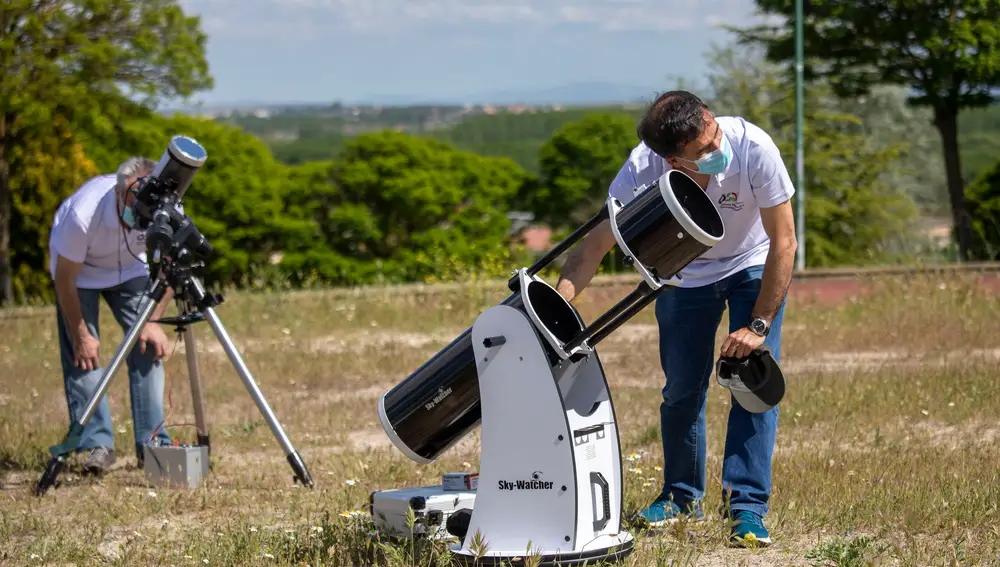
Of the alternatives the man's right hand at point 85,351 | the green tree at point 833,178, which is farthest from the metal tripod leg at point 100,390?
the green tree at point 833,178

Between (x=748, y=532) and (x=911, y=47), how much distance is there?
1063 inches

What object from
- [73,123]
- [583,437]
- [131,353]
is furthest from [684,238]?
[73,123]

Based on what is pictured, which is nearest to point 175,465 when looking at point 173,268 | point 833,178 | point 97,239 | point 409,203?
point 173,268

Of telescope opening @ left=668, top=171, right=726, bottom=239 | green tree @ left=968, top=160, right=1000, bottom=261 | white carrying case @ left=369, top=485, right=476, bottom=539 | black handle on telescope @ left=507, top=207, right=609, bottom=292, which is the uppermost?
telescope opening @ left=668, top=171, right=726, bottom=239

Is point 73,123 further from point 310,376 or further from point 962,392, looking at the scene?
point 962,392

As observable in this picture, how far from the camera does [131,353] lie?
7.49 metres

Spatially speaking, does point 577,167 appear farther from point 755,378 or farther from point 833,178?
point 755,378

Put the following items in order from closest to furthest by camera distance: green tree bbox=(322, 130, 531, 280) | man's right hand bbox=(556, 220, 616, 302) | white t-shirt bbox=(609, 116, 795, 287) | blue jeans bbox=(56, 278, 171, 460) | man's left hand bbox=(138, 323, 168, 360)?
white t-shirt bbox=(609, 116, 795, 287), man's right hand bbox=(556, 220, 616, 302), man's left hand bbox=(138, 323, 168, 360), blue jeans bbox=(56, 278, 171, 460), green tree bbox=(322, 130, 531, 280)

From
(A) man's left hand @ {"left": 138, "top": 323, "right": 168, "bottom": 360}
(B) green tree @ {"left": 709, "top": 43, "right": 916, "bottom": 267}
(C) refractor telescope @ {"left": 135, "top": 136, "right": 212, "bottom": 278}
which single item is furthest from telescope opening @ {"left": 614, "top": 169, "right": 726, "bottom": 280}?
(B) green tree @ {"left": 709, "top": 43, "right": 916, "bottom": 267}

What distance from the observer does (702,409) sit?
557cm

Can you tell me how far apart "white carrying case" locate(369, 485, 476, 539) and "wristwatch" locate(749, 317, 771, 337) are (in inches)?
51.0

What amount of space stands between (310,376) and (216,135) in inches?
1635

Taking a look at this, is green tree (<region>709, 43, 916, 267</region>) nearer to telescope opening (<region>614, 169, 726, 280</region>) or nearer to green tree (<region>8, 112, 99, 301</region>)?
green tree (<region>8, 112, 99, 301</region>)

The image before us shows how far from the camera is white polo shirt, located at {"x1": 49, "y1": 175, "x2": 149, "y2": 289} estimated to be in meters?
7.04
